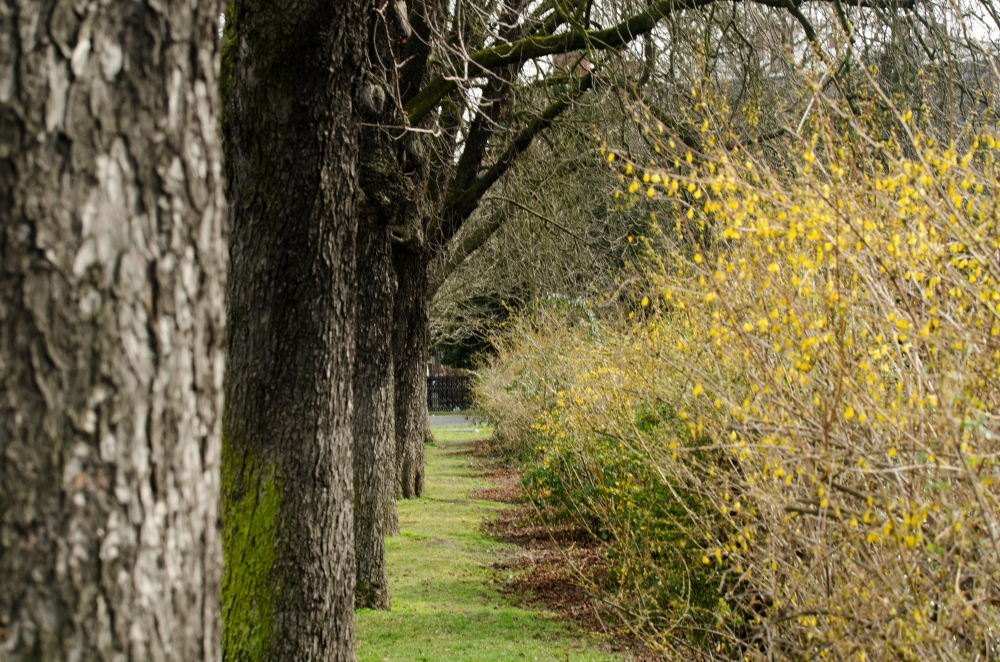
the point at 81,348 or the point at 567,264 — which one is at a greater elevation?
the point at 567,264

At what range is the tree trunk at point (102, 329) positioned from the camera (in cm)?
163

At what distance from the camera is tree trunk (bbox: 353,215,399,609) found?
25.4 ft

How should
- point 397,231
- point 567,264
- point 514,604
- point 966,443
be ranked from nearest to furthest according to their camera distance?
point 966,443 → point 514,604 → point 397,231 → point 567,264

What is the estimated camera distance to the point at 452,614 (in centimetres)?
755

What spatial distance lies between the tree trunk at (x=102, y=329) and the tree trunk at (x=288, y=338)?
9.71 ft

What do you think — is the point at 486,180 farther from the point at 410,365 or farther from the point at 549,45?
the point at 549,45

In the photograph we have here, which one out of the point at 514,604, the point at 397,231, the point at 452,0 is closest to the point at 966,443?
the point at 514,604

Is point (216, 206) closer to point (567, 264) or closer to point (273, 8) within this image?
point (273, 8)

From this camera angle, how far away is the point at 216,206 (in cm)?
195

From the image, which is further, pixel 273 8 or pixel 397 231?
pixel 397 231

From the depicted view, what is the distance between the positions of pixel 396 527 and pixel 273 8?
6.78m

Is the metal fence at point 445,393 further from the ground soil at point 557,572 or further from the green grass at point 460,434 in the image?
the ground soil at point 557,572

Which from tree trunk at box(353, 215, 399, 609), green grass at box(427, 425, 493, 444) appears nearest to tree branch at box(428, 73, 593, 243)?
tree trunk at box(353, 215, 399, 609)

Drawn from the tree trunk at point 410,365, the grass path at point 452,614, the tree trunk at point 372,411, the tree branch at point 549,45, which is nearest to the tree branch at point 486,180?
the tree trunk at point 410,365
